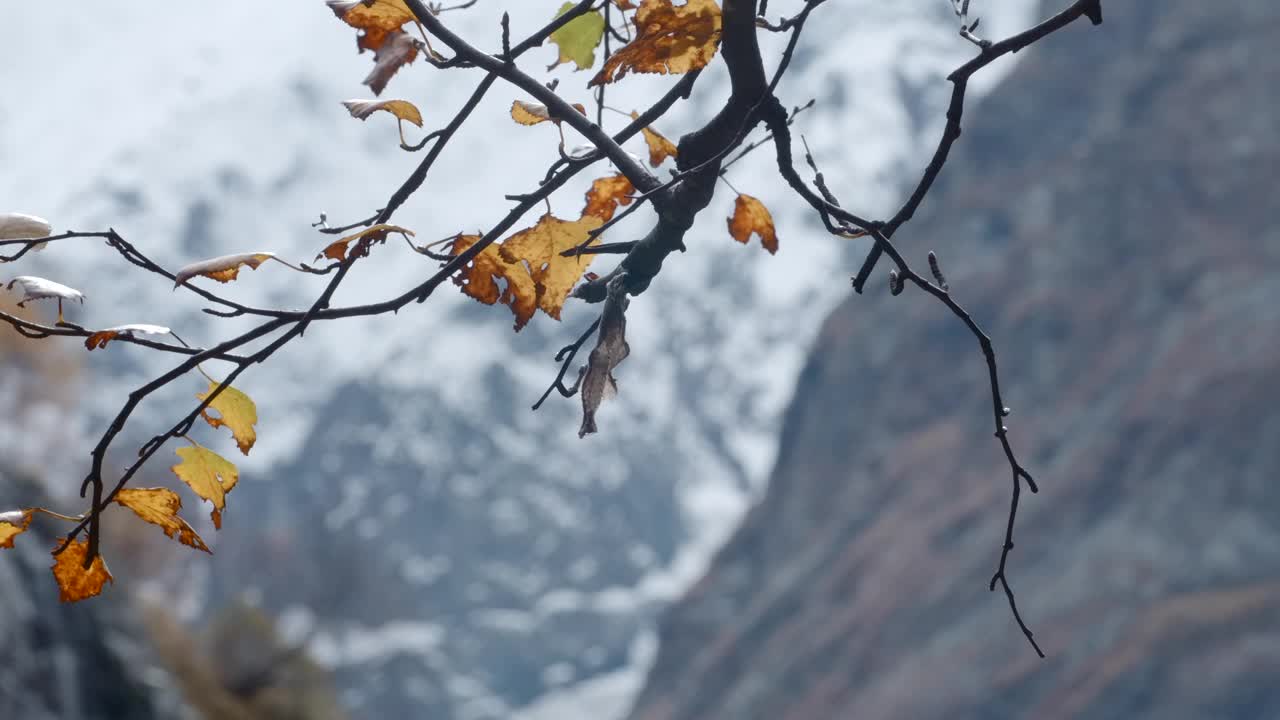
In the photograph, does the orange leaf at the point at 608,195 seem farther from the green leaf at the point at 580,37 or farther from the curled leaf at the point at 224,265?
the curled leaf at the point at 224,265

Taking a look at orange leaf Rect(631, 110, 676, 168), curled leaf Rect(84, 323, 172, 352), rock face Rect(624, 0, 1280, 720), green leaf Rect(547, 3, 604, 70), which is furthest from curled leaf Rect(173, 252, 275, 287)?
rock face Rect(624, 0, 1280, 720)

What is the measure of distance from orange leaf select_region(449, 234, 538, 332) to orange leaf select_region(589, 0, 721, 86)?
0.22 m

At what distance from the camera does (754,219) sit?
1.69 meters

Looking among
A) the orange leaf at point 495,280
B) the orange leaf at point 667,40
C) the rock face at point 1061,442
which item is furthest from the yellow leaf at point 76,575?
the rock face at point 1061,442

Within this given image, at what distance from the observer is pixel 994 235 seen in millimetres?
50562

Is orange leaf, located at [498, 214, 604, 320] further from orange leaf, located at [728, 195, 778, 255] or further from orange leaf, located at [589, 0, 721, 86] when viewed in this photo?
orange leaf, located at [728, 195, 778, 255]

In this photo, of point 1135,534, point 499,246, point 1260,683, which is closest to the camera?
point 499,246

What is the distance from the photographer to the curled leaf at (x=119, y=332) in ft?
3.57

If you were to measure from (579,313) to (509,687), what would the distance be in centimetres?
5712

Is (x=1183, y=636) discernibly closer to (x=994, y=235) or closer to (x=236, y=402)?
(x=994, y=235)

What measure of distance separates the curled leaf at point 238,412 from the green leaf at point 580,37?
0.50m

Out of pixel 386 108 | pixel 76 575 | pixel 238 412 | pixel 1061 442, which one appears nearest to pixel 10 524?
pixel 76 575

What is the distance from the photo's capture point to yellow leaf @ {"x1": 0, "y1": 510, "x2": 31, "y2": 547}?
1.21 meters

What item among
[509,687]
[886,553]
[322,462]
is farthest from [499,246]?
[322,462]
